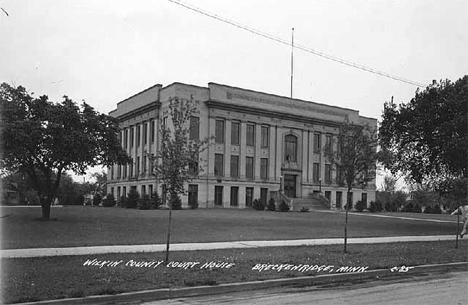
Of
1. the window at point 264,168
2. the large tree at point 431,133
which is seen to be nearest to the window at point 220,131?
the window at point 264,168

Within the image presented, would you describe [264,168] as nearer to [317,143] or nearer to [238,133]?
[238,133]

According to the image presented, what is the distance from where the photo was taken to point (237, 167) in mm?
59594

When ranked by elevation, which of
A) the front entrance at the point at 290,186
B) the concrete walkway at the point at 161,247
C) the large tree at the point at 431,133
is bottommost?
the concrete walkway at the point at 161,247

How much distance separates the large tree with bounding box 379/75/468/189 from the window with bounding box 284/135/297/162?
28780mm

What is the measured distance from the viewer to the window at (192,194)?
2087 inches

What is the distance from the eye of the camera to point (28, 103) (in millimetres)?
25969

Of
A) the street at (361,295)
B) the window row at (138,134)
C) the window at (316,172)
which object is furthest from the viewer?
the window at (316,172)

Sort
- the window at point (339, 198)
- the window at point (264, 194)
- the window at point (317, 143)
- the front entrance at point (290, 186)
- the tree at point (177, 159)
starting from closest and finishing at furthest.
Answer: the tree at point (177, 159)
the window at point (264, 194)
the front entrance at point (290, 186)
the window at point (317, 143)
the window at point (339, 198)

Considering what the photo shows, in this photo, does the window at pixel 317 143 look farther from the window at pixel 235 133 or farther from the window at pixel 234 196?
the window at pixel 234 196

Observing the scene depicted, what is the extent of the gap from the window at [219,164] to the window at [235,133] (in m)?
2.44

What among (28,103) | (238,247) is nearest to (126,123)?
(28,103)

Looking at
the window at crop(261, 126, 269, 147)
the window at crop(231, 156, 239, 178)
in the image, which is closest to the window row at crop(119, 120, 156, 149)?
the window at crop(231, 156, 239, 178)

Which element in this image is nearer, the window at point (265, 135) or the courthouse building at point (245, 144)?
the courthouse building at point (245, 144)

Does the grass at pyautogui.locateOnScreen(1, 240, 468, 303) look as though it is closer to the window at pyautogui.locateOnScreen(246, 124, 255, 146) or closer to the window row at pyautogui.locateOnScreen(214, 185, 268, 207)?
the window row at pyautogui.locateOnScreen(214, 185, 268, 207)
